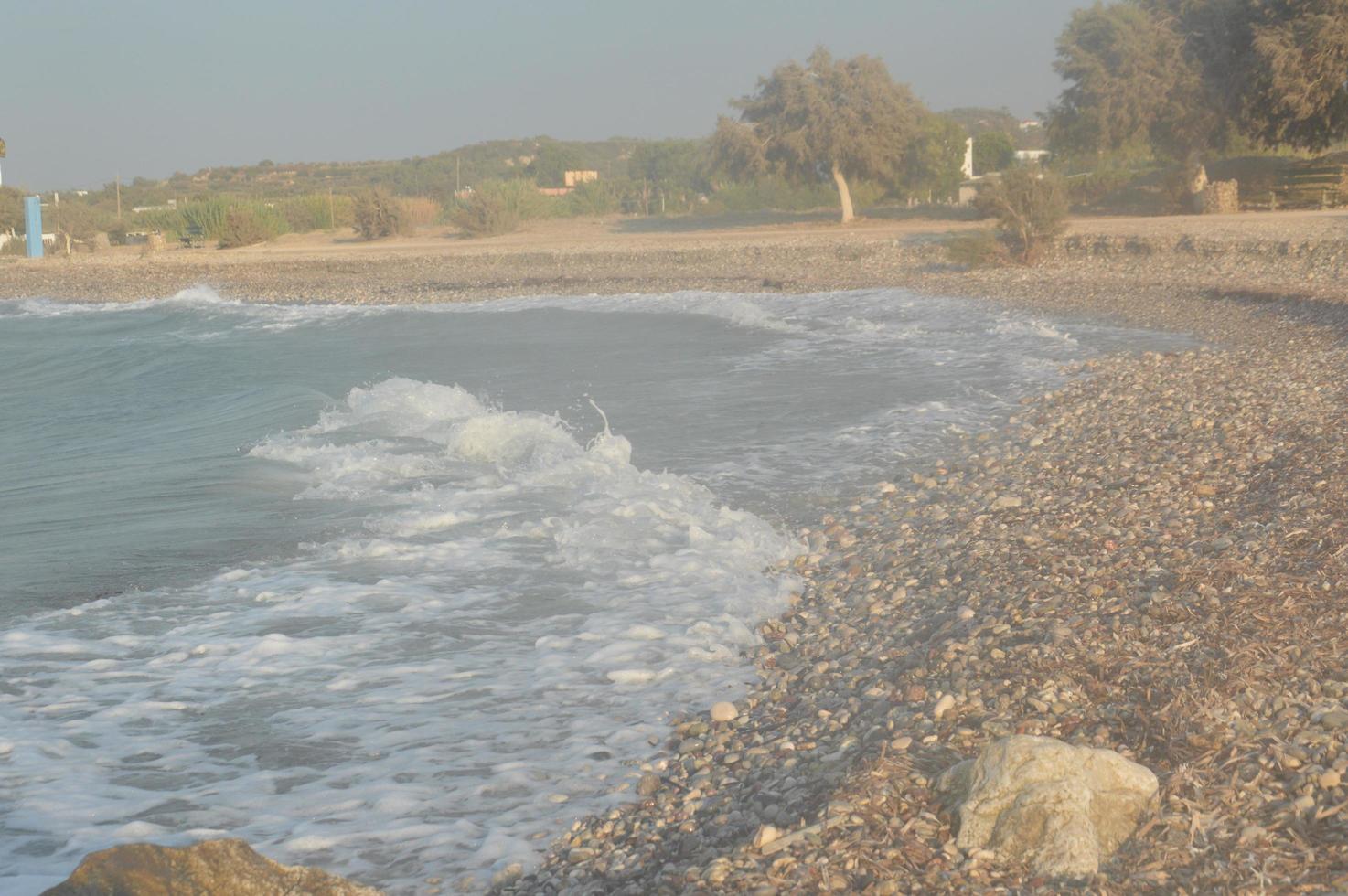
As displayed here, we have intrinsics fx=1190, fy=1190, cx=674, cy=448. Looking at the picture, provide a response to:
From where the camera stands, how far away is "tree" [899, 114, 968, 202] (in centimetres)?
3884

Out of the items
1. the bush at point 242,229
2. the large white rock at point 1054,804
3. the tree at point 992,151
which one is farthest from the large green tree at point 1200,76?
the bush at point 242,229

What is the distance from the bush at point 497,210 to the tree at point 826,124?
10.8 m

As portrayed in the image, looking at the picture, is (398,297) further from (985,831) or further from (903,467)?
(985,831)

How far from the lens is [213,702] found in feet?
17.9

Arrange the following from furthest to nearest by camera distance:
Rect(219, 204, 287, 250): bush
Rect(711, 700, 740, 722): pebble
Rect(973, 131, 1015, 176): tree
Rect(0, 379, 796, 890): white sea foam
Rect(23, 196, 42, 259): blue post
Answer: Rect(973, 131, 1015, 176): tree, Rect(219, 204, 287, 250): bush, Rect(23, 196, 42, 259): blue post, Rect(711, 700, 740, 722): pebble, Rect(0, 379, 796, 890): white sea foam

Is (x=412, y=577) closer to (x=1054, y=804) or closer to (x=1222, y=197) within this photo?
(x=1054, y=804)

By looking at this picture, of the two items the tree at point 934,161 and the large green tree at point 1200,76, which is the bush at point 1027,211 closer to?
the large green tree at point 1200,76

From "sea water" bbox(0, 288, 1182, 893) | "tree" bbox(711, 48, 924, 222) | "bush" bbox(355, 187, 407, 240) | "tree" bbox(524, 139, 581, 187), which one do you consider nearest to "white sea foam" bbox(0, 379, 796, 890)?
"sea water" bbox(0, 288, 1182, 893)

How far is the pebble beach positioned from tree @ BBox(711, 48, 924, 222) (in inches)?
1036

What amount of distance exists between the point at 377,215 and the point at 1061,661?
42.9 meters

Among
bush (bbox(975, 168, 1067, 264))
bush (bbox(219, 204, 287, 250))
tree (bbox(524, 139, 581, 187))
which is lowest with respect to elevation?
bush (bbox(975, 168, 1067, 264))

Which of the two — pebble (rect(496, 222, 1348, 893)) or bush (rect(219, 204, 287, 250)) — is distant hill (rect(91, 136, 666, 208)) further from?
pebble (rect(496, 222, 1348, 893))

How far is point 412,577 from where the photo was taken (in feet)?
23.9

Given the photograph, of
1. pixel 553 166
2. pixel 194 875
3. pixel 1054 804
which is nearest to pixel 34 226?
pixel 194 875
